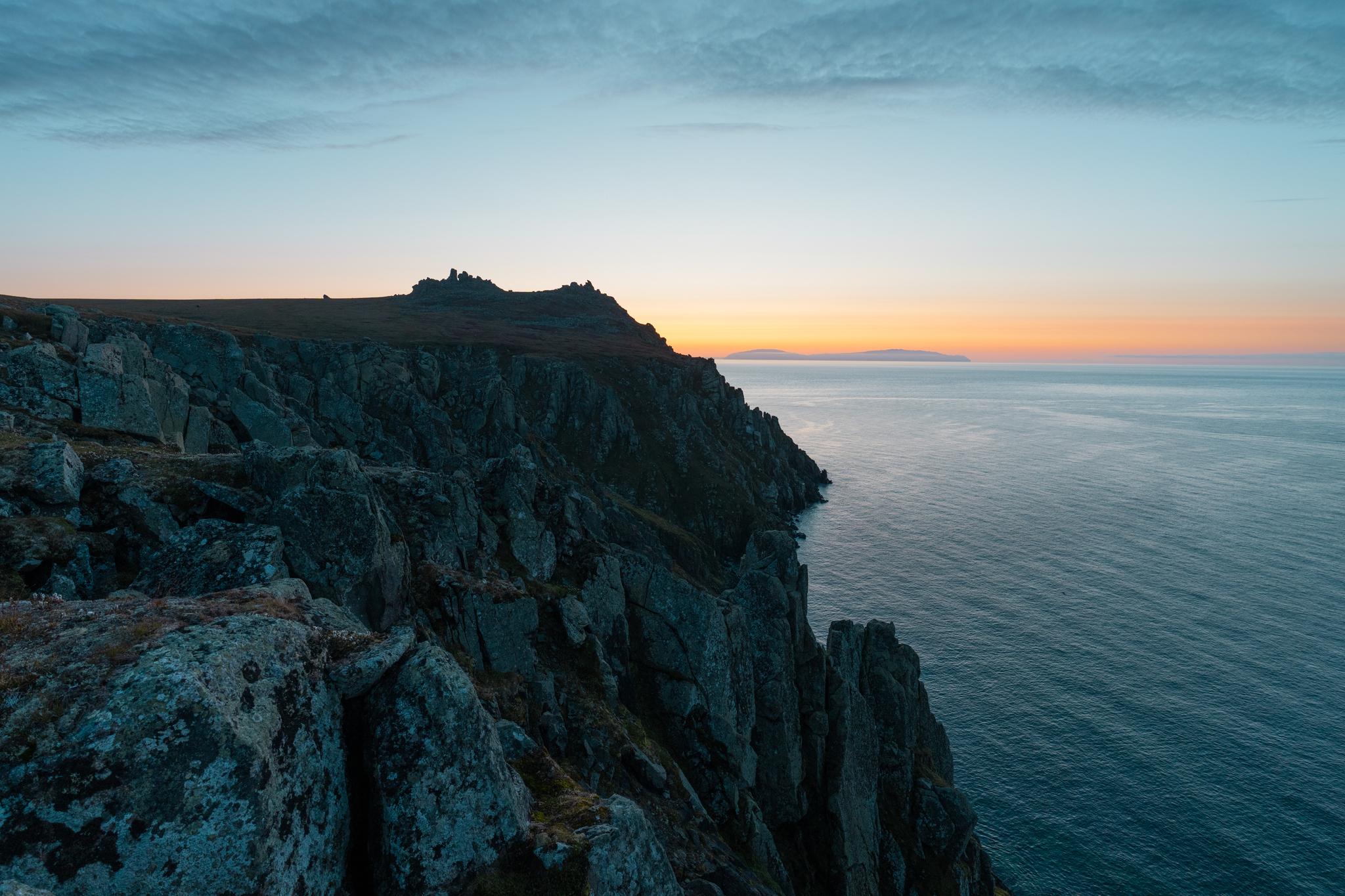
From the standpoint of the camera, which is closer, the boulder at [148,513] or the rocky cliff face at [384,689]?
the rocky cliff face at [384,689]

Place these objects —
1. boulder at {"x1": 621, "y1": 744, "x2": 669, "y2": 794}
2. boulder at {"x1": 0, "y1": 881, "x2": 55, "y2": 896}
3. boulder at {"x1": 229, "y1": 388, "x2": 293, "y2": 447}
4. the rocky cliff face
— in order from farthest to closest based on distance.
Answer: boulder at {"x1": 229, "y1": 388, "x2": 293, "y2": 447}
boulder at {"x1": 621, "y1": 744, "x2": 669, "y2": 794}
the rocky cliff face
boulder at {"x1": 0, "y1": 881, "x2": 55, "y2": 896}

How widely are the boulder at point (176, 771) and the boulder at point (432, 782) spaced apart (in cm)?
96

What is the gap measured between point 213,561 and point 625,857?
50.8ft

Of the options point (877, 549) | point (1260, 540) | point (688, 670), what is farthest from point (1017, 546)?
point (688, 670)

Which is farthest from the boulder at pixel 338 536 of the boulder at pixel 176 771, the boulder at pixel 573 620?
the boulder at pixel 176 771

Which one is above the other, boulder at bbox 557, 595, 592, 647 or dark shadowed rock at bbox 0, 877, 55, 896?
dark shadowed rock at bbox 0, 877, 55, 896

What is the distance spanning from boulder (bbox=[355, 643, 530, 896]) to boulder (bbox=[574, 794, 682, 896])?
6.59 ft

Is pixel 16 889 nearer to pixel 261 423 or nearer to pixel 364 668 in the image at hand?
pixel 364 668

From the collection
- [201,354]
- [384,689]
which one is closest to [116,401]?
[384,689]

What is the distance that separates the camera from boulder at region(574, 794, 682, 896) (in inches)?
623

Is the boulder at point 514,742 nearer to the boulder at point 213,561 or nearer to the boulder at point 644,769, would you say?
the boulder at point 644,769

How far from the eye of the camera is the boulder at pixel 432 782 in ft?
46.2

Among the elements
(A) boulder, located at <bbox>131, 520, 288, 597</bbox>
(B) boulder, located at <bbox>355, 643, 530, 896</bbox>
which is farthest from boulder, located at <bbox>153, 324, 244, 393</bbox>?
(B) boulder, located at <bbox>355, 643, 530, 896</bbox>

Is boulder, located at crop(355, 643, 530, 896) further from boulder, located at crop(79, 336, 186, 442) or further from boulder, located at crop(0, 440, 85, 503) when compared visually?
boulder, located at crop(79, 336, 186, 442)
